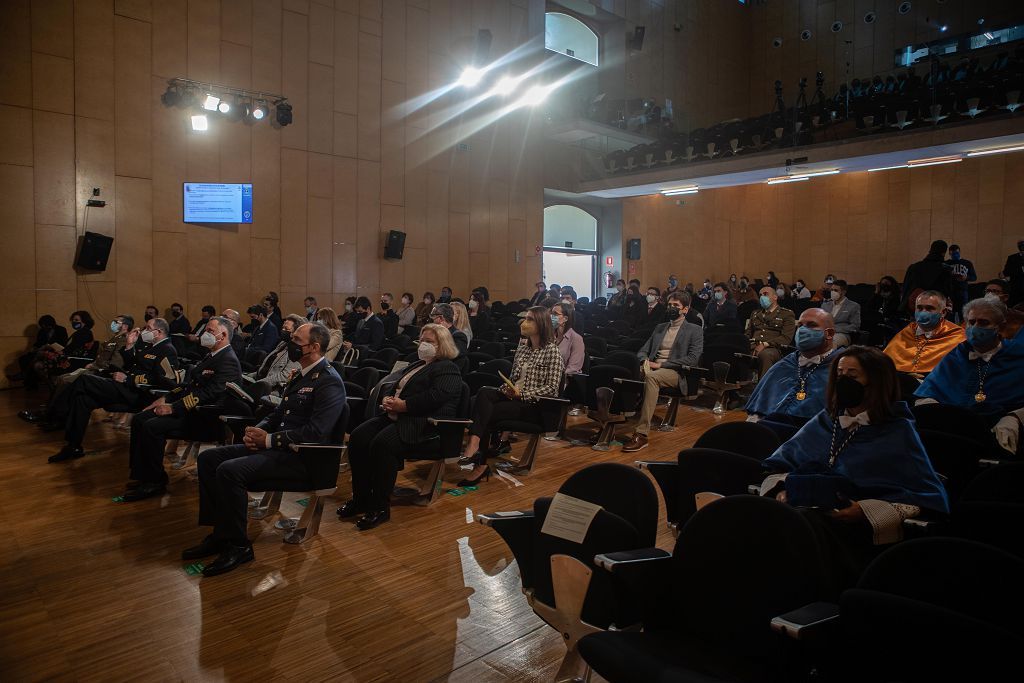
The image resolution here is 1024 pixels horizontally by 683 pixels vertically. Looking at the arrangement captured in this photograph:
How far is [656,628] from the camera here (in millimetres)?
2000

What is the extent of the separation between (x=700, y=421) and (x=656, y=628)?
5.07 meters

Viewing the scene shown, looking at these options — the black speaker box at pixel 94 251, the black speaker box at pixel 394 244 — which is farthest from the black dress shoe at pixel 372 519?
the black speaker box at pixel 394 244

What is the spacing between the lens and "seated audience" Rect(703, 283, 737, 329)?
941cm

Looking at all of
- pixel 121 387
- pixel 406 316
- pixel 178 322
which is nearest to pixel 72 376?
pixel 121 387

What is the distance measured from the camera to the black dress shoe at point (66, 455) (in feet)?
17.3

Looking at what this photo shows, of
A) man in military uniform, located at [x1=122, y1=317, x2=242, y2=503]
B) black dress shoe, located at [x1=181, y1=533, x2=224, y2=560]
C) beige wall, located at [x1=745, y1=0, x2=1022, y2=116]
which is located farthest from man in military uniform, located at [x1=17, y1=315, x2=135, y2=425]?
beige wall, located at [x1=745, y1=0, x2=1022, y2=116]

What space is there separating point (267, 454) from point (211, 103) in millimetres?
8951

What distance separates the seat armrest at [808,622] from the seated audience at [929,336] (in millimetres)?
3411

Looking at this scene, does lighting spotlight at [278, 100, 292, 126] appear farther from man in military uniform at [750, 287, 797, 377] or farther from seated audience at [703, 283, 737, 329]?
man in military uniform at [750, 287, 797, 377]

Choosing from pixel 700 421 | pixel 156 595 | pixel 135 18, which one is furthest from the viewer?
pixel 135 18

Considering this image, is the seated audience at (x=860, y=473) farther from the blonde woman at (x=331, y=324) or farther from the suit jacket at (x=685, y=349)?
the blonde woman at (x=331, y=324)

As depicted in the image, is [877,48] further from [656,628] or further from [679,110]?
[656,628]

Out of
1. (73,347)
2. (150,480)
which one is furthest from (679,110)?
(150,480)

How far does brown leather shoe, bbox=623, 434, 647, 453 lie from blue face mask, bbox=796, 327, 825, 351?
239cm
